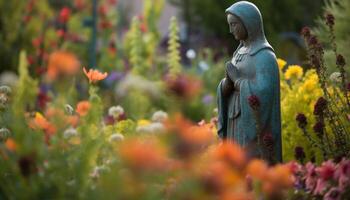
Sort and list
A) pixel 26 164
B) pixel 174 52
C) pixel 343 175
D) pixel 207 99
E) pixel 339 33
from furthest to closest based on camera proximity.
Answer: pixel 207 99, pixel 174 52, pixel 339 33, pixel 343 175, pixel 26 164

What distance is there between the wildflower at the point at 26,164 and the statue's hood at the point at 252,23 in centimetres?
222

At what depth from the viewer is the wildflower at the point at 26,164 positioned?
3.96m

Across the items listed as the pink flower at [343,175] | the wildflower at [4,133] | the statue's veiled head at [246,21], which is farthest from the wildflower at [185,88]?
the statue's veiled head at [246,21]

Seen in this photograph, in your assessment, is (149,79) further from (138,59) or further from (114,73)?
(114,73)

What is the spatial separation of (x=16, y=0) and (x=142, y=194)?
13.0 metres

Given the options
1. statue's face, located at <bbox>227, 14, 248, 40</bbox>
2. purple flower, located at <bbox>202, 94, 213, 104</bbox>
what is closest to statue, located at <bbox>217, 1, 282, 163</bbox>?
statue's face, located at <bbox>227, 14, 248, 40</bbox>

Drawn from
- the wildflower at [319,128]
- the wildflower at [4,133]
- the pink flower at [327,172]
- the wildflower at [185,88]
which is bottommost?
the wildflower at [185,88]

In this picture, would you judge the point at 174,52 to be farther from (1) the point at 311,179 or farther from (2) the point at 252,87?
(1) the point at 311,179

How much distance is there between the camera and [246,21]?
19.2 feet

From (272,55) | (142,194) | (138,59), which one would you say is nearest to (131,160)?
(142,194)

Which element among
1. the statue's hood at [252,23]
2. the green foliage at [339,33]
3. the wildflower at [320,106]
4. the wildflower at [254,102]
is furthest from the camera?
the green foliage at [339,33]

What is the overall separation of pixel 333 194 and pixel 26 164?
1.65m

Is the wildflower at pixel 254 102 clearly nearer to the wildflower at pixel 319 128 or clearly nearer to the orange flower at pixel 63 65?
the wildflower at pixel 319 128

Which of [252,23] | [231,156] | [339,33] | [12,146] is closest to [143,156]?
[231,156]
